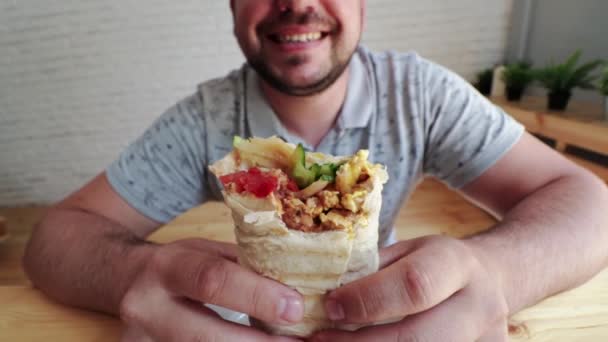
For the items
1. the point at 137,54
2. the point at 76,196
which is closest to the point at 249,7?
the point at 76,196

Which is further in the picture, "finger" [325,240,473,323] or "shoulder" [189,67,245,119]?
"shoulder" [189,67,245,119]

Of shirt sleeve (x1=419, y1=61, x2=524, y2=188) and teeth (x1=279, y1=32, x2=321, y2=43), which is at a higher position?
teeth (x1=279, y1=32, x2=321, y2=43)

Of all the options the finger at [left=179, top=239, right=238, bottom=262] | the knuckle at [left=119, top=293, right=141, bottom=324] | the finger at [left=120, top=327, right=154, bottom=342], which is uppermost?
the finger at [left=179, top=239, right=238, bottom=262]

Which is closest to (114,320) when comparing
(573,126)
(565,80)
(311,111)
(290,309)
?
(290,309)

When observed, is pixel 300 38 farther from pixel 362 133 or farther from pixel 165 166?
pixel 165 166

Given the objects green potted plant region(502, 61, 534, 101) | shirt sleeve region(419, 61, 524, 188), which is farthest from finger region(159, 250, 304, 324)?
green potted plant region(502, 61, 534, 101)

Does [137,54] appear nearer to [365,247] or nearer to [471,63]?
[471,63]

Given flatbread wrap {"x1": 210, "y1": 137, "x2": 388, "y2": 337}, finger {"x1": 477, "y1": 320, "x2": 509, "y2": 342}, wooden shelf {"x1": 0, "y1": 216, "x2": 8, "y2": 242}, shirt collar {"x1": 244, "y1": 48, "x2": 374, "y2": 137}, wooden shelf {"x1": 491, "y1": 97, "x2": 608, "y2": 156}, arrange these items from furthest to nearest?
wooden shelf {"x1": 0, "y1": 216, "x2": 8, "y2": 242} → wooden shelf {"x1": 491, "y1": 97, "x2": 608, "y2": 156} → shirt collar {"x1": 244, "y1": 48, "x2": 374, "y2": 137} → finger {"x1": 477, "y1": 320, "x2": 509, "y2": 342} → flatbread wrap {"x1": 210, "y1": 137, "x2": 388, "y2": 337}

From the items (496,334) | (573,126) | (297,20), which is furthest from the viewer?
(573,126)

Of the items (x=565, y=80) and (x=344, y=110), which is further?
(x=565, y=80)

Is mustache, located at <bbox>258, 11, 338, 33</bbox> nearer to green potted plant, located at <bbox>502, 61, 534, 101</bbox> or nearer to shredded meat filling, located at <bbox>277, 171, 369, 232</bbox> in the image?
shredded meat filling, located at <bbox>277, 171, 369, 232</bbox>
